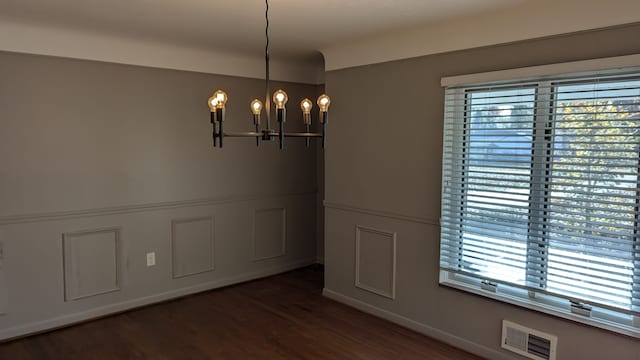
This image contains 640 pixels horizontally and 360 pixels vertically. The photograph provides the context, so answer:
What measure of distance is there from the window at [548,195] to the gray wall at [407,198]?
11 centimetres

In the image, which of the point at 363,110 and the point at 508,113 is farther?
the point at 363,110

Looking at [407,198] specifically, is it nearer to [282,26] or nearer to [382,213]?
[382,213]

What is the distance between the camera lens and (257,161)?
16.2ft

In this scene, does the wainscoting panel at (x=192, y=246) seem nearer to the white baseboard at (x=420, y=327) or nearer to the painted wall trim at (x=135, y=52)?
the white baseboard at (x=420, y=327)

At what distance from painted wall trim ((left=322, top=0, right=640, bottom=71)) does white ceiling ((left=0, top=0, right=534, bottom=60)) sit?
12 centimetres

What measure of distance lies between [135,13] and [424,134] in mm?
2240

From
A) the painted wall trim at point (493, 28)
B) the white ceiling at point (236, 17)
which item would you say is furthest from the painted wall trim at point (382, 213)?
the white ceiling at point (236, 17)

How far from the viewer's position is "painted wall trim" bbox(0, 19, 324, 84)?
11.3ft

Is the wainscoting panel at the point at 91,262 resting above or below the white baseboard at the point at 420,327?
above

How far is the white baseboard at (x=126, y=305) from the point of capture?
3547 mm

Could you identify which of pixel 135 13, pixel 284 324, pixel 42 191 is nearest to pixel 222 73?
A: pixel 135 13

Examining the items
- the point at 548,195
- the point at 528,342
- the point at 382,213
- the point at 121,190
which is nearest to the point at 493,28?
the point at 548,195

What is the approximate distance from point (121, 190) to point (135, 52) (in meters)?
→ 1.22

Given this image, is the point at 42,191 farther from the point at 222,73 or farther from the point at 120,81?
the point at 222,73
